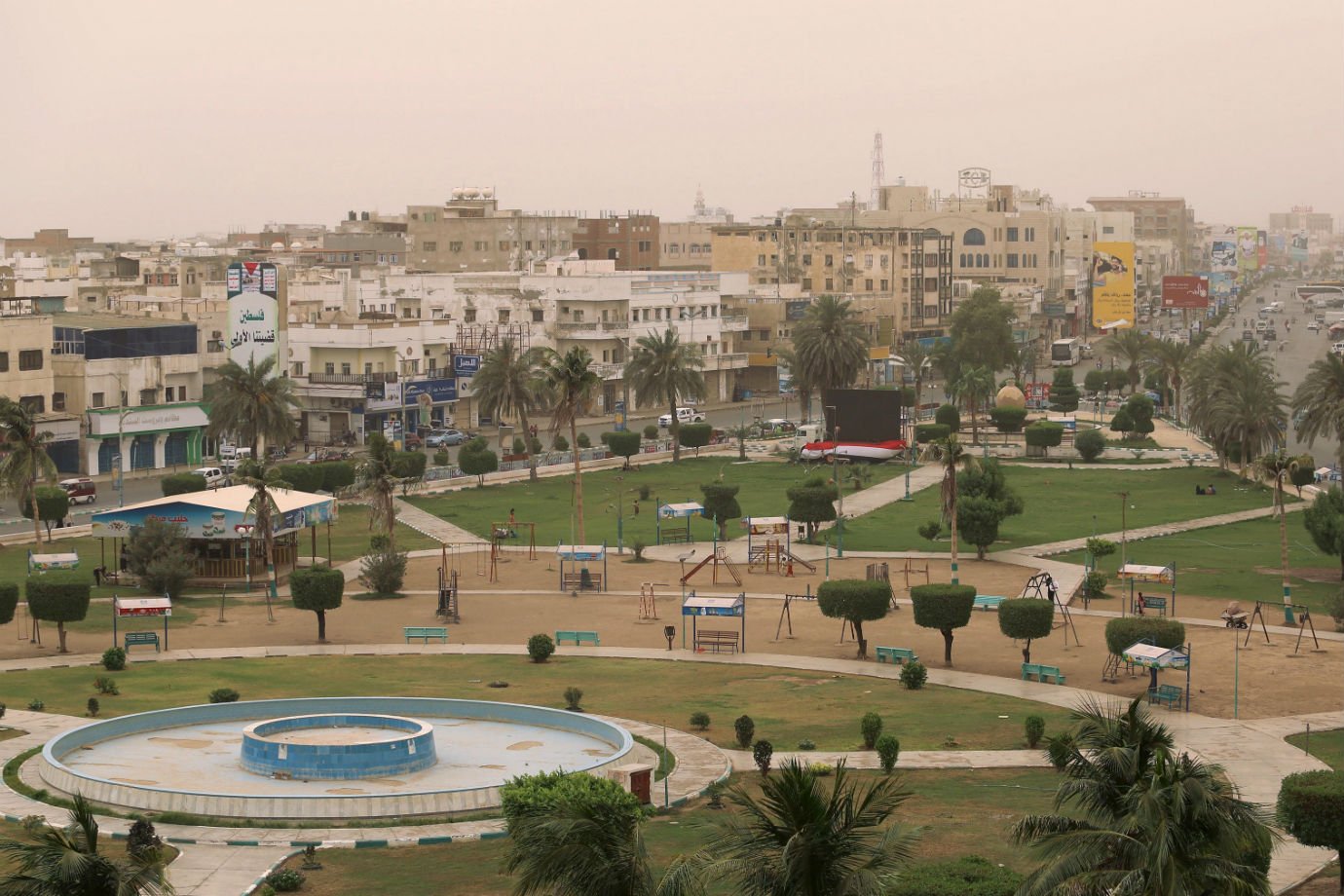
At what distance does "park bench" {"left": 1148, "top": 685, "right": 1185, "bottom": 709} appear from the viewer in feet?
146

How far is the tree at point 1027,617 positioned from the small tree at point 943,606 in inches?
41.1

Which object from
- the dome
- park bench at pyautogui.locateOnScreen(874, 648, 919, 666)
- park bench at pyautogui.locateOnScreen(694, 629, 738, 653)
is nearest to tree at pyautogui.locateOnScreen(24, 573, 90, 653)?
park bench at pyautogui.locateOnScreen(694, 629, 738, 653)

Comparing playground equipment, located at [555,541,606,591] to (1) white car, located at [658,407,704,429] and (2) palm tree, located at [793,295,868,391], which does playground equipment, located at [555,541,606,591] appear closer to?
(2) palm tree, located at [793,295,868,391]

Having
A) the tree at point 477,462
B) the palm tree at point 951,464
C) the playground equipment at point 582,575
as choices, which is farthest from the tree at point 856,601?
the tree at point 477,462

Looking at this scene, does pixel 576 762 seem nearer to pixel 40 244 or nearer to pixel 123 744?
pixel 123 744

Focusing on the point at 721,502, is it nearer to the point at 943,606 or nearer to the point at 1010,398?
the point at 943,606

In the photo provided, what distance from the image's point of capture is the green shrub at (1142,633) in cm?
4616

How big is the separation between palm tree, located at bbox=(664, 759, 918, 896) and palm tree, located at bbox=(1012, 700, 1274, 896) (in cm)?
218

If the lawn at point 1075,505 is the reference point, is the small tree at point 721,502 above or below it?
above

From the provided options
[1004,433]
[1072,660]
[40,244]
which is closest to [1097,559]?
[1072,660]

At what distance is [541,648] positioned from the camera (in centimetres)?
5006

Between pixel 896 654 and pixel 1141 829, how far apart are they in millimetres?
29367

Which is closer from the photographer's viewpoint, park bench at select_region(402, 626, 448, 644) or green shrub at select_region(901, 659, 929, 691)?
green shrub at select_region(901, 659, 929, 691)

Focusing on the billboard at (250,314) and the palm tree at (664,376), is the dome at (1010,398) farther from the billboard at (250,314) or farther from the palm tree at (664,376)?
the billboard at (250,314)
